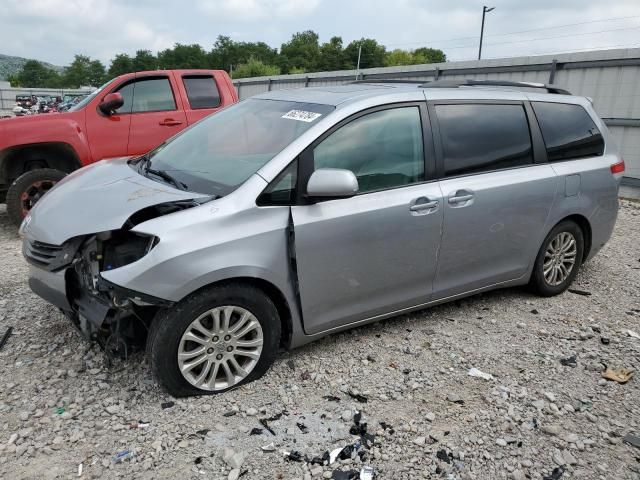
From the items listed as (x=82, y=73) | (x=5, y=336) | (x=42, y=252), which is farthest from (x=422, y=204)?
(x=82, y=73)

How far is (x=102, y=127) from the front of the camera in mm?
6691

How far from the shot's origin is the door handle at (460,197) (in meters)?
3.63

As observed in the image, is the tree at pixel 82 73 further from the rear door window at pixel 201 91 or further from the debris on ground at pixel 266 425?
the debris on ground at pixel 266 425

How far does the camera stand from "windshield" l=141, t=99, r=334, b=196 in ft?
10.6

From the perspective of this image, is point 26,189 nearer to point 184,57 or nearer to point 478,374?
point 478,374

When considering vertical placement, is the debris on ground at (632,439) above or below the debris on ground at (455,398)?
below

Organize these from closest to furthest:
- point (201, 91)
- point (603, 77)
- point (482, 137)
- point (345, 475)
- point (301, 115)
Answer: point (345, 475) → point (301, 115) → point (482, 137) → point (201, 91) → point (603, 77)

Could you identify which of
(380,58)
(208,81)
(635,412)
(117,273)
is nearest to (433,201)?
(635,412)

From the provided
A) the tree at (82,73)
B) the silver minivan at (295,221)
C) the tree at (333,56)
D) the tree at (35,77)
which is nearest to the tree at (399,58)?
the tree at (333,56)

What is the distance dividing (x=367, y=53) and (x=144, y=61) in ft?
134

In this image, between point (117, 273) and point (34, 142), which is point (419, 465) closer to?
point (117, 273)

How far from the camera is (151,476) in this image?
2.48 metres

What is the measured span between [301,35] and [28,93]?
8415 centimetres

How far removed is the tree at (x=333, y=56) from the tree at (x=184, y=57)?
2116 centimetres
